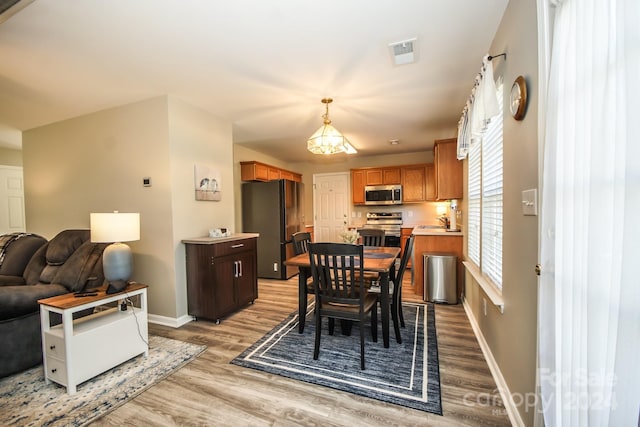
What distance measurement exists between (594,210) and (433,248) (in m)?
3.24

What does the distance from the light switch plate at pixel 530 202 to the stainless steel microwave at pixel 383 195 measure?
4.25m

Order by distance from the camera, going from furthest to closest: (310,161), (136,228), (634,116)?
(310,161) → (136,228) → (634,116)

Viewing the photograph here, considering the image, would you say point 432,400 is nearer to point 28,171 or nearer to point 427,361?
point 427,361

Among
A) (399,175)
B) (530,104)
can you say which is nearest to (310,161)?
(399,175)

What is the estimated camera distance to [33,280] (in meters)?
2.75

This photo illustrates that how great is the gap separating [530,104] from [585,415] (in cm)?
131

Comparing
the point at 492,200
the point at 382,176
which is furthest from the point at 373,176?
the point at 492,200

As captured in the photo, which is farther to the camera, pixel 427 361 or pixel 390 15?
pixel 427 361

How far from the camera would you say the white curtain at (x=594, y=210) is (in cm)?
63

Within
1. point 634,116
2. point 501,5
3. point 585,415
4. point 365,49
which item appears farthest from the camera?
point 365,49

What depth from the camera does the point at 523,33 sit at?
4.62 feet

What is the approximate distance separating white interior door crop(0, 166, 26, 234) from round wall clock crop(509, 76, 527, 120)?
7703 millimetres

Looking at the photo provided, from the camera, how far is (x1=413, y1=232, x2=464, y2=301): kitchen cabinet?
3.66 metres

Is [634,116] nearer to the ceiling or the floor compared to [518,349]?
nearer to the ceiling
